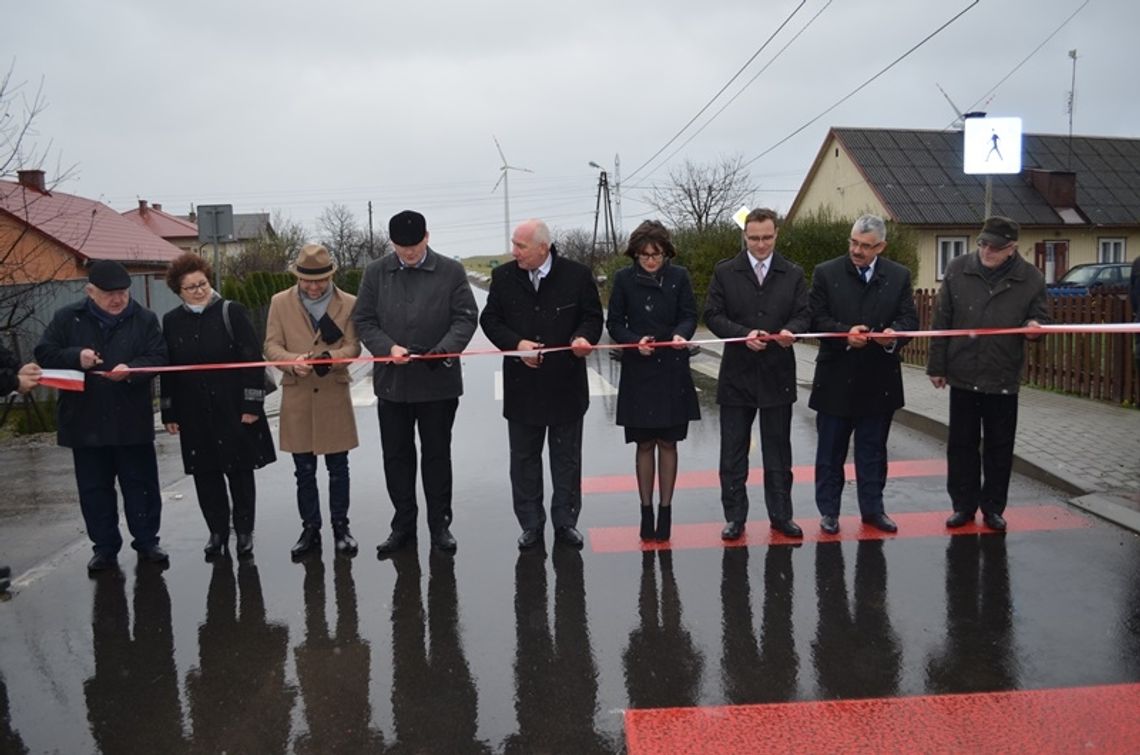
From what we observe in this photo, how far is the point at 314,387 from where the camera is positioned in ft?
19.8

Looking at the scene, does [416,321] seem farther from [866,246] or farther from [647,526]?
[866,246]

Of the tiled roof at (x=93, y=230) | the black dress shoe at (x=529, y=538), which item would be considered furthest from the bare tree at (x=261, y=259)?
the black dress shoe at (x=529, y=538)

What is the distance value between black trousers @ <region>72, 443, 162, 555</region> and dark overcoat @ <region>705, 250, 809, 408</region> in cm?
375

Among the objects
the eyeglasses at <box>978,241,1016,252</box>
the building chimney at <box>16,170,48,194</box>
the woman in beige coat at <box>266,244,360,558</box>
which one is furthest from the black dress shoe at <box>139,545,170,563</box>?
the building chimney at <box>16,170,48,194</box>

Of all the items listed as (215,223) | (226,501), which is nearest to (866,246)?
(226,501)

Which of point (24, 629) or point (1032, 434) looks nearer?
point (24, 629)

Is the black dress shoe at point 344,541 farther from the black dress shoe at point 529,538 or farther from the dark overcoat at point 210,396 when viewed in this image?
the black dress shoe at point 529,538

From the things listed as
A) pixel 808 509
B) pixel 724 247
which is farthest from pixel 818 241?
pixel 808 509

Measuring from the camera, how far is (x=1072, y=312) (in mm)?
11938

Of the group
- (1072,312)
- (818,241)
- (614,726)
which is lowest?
(614,726)

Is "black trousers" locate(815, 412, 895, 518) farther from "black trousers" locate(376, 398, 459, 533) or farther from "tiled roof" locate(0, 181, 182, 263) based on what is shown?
"tiled roof" locate(0, 181, 182, 263)

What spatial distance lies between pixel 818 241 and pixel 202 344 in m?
21.9

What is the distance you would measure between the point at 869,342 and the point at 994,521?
1449 mm

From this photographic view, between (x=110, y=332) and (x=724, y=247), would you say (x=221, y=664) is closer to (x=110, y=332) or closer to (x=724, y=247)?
(x=110, y=332)
